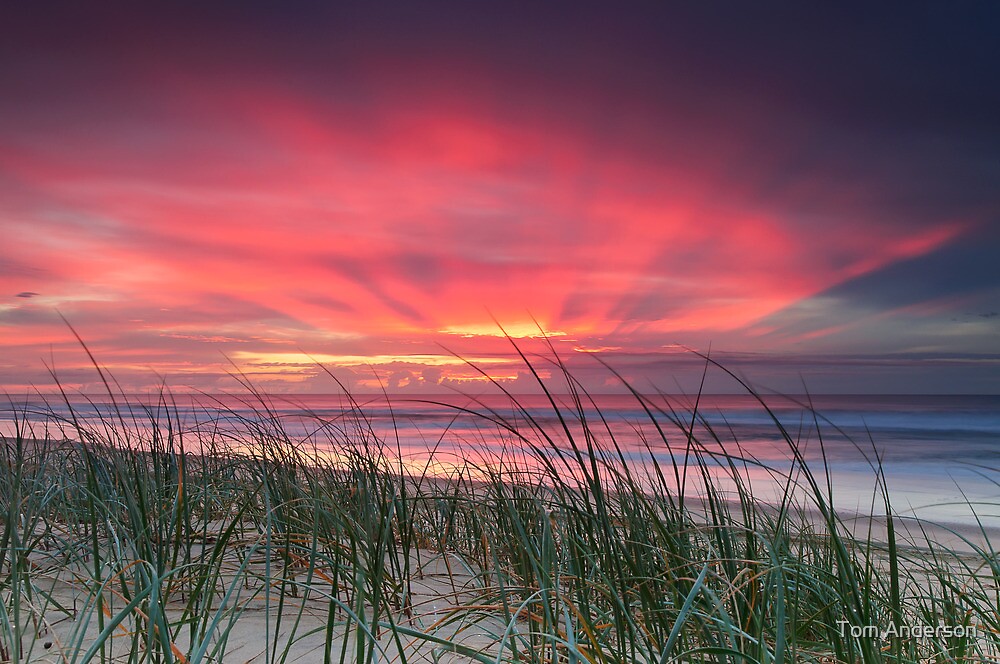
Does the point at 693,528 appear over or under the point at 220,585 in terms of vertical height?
over

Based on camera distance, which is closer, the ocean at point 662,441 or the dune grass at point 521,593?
the dune grass at point 521,593

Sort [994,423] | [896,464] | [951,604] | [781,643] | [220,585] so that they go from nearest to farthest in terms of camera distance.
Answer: [781,643] < [951,604] < [220,585] < [896,464] < [994,423]

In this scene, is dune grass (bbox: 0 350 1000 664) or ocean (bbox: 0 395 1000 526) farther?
ocean (bbox: 0 395 1000 526)

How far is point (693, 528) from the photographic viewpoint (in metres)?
2.17

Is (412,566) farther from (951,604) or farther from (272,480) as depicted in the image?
(951,604)

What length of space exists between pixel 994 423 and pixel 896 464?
17811 millimetres

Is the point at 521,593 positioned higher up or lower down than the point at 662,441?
higher up

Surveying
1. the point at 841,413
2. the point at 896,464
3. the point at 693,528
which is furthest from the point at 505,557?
the point at 841,413

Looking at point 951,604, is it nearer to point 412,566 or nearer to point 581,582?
point 581,582

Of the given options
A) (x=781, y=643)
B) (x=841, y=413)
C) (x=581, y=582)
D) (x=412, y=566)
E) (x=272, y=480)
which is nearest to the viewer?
(x=781, y=643)

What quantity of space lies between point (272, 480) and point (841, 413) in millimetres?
35309

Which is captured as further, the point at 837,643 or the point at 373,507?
the point at 373,507

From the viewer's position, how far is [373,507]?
2.96 m

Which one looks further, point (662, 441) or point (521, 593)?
point (662, 441)
